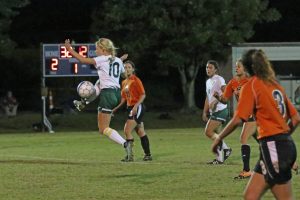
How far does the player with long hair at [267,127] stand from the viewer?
24.3 ft

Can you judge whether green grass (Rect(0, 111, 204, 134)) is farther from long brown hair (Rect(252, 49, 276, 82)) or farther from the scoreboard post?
long brown hair (Rect(252, 49, 276, 82))

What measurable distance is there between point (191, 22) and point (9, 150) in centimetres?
2268

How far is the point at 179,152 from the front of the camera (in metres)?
19.6

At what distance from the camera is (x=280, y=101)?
25.1ft

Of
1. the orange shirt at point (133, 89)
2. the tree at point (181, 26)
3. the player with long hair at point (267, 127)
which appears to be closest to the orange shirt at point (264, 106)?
the player with long hair at point (267, 127)

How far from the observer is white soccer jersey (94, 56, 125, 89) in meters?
14.7

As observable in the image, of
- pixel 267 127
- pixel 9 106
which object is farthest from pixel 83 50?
pixel 267 127

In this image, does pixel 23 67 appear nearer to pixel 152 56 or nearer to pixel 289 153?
pixel 152 56

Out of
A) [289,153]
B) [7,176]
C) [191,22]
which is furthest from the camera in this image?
[191,22]

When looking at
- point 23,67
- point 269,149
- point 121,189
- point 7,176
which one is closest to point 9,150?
point 7,176

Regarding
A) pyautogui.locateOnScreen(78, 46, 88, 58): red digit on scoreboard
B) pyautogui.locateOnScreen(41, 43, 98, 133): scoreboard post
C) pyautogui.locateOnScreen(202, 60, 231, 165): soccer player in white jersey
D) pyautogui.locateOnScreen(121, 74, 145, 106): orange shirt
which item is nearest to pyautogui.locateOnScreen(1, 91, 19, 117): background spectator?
pyautogui.locateOnScreen(41, 43, 98, 133): scoreboard post

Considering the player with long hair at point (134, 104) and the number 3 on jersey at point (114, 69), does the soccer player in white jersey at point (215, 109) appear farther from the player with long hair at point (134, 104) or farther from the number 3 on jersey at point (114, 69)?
the number 3 on jersey at point (114, 69)

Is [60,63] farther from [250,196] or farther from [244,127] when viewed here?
[250,196]

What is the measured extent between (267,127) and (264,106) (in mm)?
200
